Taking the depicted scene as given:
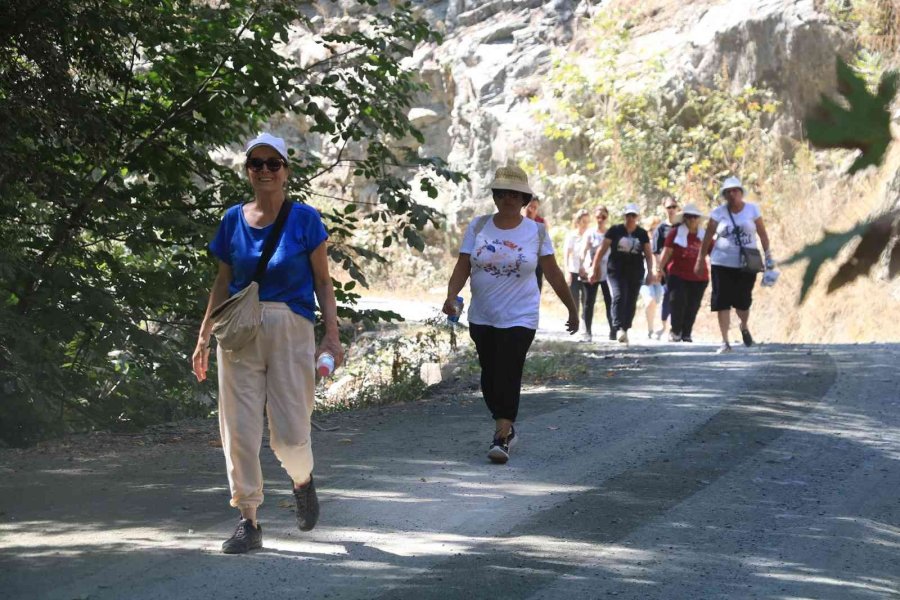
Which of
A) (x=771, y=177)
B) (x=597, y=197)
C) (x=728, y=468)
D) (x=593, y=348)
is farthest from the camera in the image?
(x=597, y=197)

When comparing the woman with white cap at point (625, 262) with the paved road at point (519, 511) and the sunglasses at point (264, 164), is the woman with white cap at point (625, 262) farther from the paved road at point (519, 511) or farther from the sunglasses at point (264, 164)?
the sunglasses at point (264, 164)

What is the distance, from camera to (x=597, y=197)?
2944cm

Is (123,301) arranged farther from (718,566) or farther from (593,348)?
(593,348)

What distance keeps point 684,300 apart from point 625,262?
100 centimetres

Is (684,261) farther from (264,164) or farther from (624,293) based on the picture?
(264,164)

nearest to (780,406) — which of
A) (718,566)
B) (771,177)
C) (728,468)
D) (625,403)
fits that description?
(625,403)

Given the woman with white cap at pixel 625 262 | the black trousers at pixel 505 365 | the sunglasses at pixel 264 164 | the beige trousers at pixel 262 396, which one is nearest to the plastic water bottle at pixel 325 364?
the beige trousers at pixel 262 396

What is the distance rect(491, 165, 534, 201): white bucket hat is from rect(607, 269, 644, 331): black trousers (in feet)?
25.5

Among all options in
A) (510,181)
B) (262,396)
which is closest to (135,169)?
(510,181)

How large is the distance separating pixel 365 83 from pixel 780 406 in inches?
183

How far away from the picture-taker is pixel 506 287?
8469mm

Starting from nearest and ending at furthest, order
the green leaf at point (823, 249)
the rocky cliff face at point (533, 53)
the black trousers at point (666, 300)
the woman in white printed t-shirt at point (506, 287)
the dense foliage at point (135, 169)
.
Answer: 1. the green leaf at point (823, 249)
2. the woman in white printed t-shirt at point (506, 287)
3. the dense foliage at point (135, 169)
4. the black trousers at point (666, 300)
5. the rocky cliff face at point (533, 53)

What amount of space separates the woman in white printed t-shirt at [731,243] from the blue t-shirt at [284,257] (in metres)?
8.35

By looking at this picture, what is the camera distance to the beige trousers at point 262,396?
6.07 m
